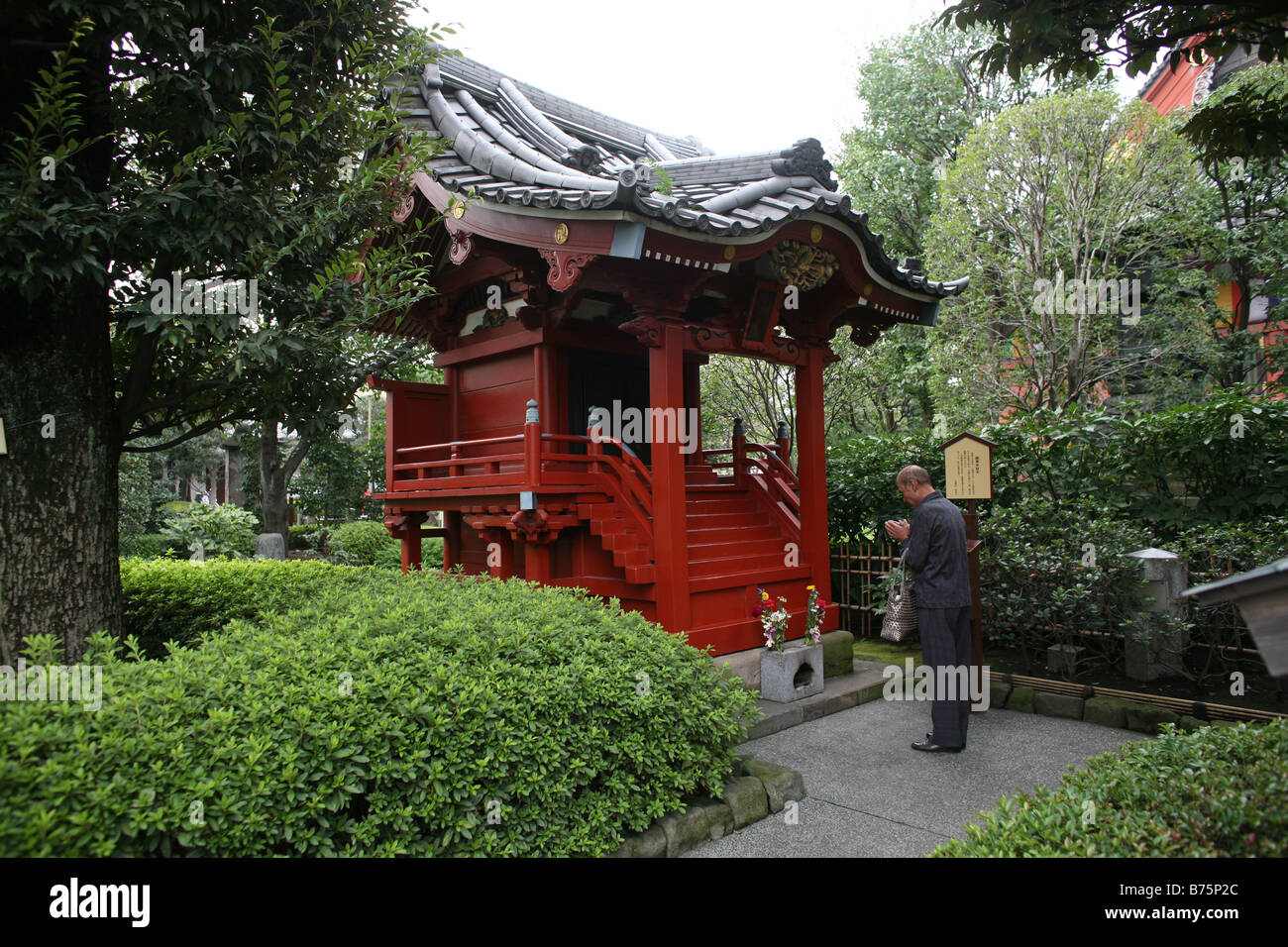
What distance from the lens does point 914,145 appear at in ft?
59.6

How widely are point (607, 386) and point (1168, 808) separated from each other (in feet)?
23.5

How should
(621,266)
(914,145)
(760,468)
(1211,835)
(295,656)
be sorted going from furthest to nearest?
(914,145), (760,468), (621,266), (295,656), (1211,835)

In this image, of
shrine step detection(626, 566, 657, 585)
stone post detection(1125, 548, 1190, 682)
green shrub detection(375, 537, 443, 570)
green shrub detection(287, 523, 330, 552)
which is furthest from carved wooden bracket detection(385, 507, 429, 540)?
green shrub detection(287, 523, 330, 552)

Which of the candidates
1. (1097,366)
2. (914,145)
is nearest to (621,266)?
(1097,366)

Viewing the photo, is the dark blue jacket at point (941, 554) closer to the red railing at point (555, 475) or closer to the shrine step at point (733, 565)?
the shrine step at point (733, 565)

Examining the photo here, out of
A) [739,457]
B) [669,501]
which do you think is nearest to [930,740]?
[669,501]

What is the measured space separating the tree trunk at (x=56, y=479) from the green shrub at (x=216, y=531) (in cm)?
1495

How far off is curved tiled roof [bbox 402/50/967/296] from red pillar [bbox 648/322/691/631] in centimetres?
136

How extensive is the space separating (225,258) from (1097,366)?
13440mm

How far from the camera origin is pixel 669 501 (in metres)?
6.91

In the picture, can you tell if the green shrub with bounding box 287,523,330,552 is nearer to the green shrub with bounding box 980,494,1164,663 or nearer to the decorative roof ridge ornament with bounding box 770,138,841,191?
the decorative roof ridge ornament with bounding box 770,138,841,191

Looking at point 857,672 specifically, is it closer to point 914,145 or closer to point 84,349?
point 84,349

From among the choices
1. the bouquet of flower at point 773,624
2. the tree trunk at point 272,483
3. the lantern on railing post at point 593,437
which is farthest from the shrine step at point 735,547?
the tree trunk at point 272,483

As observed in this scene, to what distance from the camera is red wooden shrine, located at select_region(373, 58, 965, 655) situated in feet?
21.3
